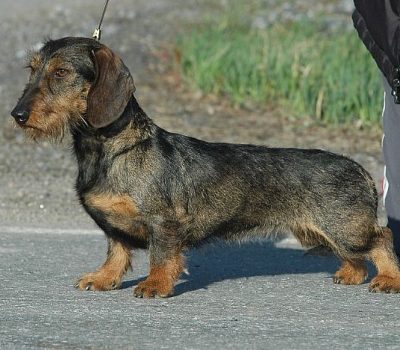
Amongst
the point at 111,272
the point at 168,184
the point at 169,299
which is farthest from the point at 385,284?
the point at 111,272

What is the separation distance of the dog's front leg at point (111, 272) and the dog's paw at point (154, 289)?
28 centimetres

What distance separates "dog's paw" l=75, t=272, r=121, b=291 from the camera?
6.87 meters

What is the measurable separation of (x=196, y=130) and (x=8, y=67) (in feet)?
9.95

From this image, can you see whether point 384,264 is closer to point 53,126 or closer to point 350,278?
point 350,278

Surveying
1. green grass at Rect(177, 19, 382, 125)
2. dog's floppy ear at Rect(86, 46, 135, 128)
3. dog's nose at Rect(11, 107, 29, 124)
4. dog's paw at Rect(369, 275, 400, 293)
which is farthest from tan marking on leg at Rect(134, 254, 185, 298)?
green grass at Rect(177, 19, 382, 125)

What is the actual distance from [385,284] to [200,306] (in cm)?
116

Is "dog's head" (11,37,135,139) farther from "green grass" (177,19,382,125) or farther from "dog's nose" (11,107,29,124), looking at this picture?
"green grass" (177,19,382,125)

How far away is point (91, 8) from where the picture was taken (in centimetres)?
1752

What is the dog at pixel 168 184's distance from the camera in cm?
659

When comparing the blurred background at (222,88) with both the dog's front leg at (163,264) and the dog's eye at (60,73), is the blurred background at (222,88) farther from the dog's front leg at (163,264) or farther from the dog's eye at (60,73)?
the dog's eye at (60,73)

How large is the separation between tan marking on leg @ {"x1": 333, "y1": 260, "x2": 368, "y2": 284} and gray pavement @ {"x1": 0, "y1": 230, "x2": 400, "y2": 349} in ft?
0.28

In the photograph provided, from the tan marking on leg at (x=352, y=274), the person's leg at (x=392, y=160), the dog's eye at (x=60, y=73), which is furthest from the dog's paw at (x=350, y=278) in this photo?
the dog's eye at (x=60, y=73)

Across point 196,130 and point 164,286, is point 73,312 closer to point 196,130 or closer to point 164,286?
point 164,286

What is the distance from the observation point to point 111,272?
6.91 m
